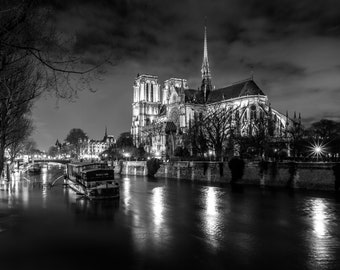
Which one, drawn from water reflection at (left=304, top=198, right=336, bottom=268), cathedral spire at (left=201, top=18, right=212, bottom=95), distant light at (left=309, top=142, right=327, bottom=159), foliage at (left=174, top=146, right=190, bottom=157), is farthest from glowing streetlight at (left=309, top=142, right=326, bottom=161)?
cathedral spire at (left=201, top=18, right=212, bottom=95)

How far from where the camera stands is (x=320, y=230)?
18.2 meters

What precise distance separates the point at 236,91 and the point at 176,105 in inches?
768

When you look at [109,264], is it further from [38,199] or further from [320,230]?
[38,199]

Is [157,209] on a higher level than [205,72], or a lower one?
lower

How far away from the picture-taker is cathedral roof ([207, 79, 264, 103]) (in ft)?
313

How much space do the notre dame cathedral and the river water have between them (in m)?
56.4

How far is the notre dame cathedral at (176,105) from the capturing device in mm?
91387

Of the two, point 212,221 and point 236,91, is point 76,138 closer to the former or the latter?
point 236,91

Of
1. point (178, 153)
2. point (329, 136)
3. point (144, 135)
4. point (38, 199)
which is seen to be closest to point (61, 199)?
point (38, 199)

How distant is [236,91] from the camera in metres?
101

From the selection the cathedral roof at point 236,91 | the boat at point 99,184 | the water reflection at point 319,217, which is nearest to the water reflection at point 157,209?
the boat at point 99,184

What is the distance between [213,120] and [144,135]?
213ft

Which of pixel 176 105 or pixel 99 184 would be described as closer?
pixel 99 184

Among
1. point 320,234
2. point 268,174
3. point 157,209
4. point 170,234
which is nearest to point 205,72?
point 268,174
